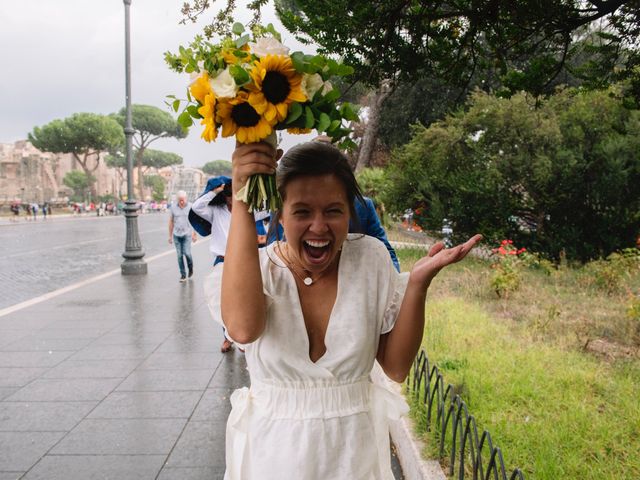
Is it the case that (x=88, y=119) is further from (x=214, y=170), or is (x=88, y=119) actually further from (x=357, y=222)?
(x=214, y=170)

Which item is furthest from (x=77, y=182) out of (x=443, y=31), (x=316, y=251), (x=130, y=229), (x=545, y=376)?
(x=316, y=251)

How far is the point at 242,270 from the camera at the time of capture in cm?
138

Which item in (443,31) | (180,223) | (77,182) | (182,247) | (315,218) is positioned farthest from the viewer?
(77,182)

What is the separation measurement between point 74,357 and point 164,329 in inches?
53.7

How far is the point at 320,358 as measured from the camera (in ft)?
5.05

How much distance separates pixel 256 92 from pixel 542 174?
10668 mm

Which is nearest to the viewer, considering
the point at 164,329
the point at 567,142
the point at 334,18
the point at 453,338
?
the point at 334,18

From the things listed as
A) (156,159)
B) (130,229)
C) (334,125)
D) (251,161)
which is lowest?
(130,229)

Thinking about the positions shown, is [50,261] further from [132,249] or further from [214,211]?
[214,211]

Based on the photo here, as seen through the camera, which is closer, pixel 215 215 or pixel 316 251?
pixel 316 251

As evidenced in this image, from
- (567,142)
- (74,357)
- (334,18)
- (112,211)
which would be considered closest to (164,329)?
(74,357)

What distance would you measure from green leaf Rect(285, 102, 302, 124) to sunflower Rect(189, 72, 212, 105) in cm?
21

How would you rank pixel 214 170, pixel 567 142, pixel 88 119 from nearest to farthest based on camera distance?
1. pixel 567 142
2. pixel 88 119
3. pixel 214 170

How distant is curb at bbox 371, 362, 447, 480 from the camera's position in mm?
2975
